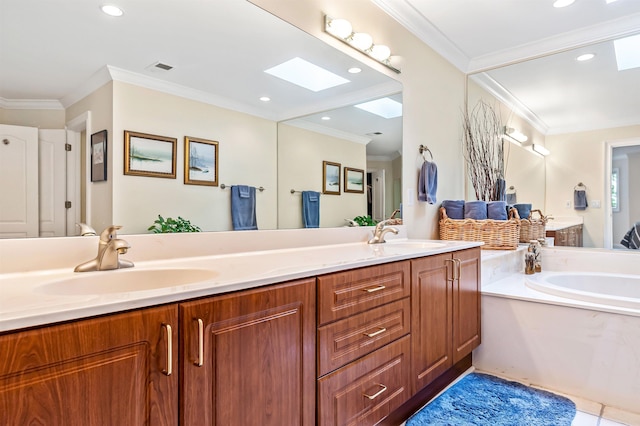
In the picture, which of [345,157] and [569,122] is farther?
[569,122]

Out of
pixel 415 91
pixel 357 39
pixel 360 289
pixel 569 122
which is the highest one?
pixel 357 39

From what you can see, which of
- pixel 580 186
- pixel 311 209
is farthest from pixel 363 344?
pixel 580 186

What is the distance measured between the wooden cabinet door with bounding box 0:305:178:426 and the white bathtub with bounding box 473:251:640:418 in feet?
6.97

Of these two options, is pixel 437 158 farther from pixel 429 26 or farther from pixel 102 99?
pixel 102 99

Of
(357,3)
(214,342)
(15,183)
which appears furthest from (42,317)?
(357,3)

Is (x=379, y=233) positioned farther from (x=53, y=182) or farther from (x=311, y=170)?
(x=53, y=182)

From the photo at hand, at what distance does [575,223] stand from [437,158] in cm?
130

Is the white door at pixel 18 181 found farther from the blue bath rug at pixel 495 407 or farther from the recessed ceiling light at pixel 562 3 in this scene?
the recessed ceiling light at pixel 562 3

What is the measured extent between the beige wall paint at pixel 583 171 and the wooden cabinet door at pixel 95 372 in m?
3.31

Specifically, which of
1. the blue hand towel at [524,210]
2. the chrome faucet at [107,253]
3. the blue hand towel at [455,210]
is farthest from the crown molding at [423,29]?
the chrome faucet at [107,253]

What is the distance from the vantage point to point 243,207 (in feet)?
5.59

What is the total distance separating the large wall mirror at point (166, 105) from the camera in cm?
115

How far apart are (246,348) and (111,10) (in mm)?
1193

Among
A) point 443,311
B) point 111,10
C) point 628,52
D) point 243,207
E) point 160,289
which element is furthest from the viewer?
point 628,52
